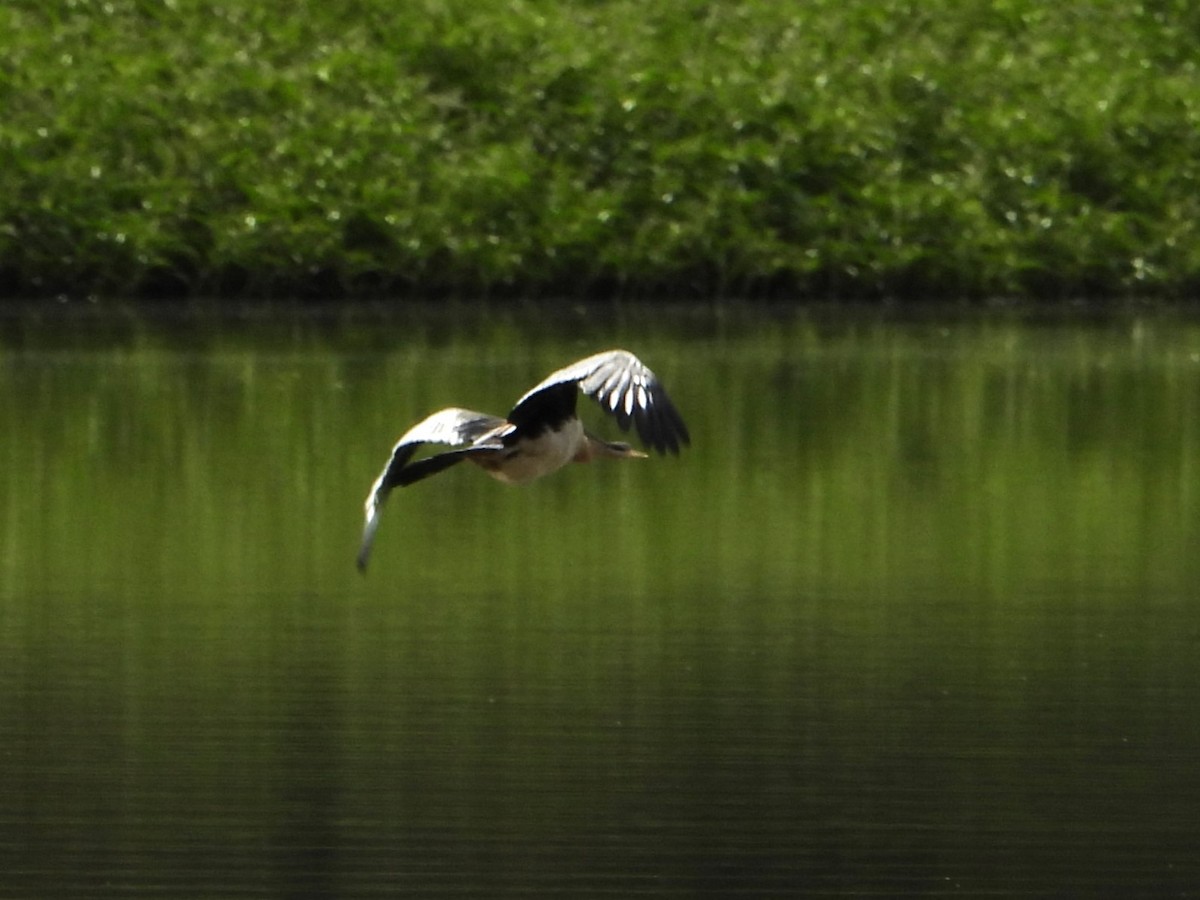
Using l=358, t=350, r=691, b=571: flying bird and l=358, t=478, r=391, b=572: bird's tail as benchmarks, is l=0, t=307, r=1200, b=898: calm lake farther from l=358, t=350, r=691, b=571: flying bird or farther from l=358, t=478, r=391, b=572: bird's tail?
l=358, t=350, r=691, b=571: flying bird

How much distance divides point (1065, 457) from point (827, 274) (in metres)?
9.72

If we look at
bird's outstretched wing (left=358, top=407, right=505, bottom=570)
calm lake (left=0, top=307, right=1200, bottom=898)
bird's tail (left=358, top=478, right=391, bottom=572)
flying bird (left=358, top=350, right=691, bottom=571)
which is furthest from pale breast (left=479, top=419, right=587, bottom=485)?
calm lake (left=0, top=307, right=1200, bottom=898)

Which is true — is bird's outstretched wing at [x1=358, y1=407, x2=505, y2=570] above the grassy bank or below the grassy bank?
below

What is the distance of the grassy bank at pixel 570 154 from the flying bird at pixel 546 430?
1481 centimetres

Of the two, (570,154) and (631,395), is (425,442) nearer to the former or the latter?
(631,395)

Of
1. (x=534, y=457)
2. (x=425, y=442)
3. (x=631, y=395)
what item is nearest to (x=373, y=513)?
(x=425, y=442)

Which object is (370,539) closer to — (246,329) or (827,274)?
(246,329)

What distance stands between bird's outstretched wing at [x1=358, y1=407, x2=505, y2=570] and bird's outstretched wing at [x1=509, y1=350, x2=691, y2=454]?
0.59 feet

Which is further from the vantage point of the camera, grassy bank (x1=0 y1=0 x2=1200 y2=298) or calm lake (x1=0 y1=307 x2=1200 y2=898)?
grassy bank (x1=0 y1=0 x2=1200 y2=298)

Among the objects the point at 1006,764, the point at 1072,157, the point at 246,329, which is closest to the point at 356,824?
the point at 1006,764

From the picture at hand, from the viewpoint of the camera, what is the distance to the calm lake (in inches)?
311

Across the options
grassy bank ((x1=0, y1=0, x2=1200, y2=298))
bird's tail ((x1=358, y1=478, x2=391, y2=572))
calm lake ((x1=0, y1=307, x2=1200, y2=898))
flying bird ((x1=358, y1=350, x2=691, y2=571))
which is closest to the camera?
calm lake ((x1=0, y1=307, x2=1200, y2=898))

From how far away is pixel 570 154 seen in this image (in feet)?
83.9

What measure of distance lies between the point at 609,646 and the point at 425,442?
160 centimetres
